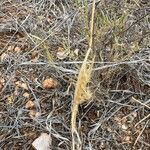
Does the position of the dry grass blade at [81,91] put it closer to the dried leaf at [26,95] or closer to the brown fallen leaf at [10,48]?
the dried leaf at [26,95]

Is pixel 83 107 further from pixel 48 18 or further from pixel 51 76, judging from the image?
pixel 48 18

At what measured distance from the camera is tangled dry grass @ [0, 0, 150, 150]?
3.99 ft

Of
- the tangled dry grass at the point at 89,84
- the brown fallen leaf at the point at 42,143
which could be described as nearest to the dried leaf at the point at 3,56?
the tangled dry grass at the point at 89,84

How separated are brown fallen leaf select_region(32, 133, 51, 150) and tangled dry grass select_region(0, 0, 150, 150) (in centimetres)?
1

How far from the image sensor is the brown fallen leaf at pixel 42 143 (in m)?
1.19

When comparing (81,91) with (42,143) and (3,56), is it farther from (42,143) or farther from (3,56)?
(3,56)

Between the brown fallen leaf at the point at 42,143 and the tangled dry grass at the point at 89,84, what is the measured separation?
14mm

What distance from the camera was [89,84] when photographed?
4.09 feet

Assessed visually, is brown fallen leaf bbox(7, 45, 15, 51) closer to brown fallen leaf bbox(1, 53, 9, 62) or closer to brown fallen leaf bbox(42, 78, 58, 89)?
brown fallen leaf bbox(1, 53, 9, 62)

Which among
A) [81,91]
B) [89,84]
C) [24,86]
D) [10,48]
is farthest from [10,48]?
[81,91]

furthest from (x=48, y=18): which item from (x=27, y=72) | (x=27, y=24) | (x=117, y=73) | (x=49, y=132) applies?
(x=49, y=132)

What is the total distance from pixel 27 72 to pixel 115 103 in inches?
11.9

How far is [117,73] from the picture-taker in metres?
1.30

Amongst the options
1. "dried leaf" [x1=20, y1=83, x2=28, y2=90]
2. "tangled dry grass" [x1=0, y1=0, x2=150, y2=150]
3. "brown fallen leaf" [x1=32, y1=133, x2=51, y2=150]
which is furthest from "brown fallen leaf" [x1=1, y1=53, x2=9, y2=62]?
"brown fallen leaf" [x1=32, y1=133, x2=51, y2=150]
